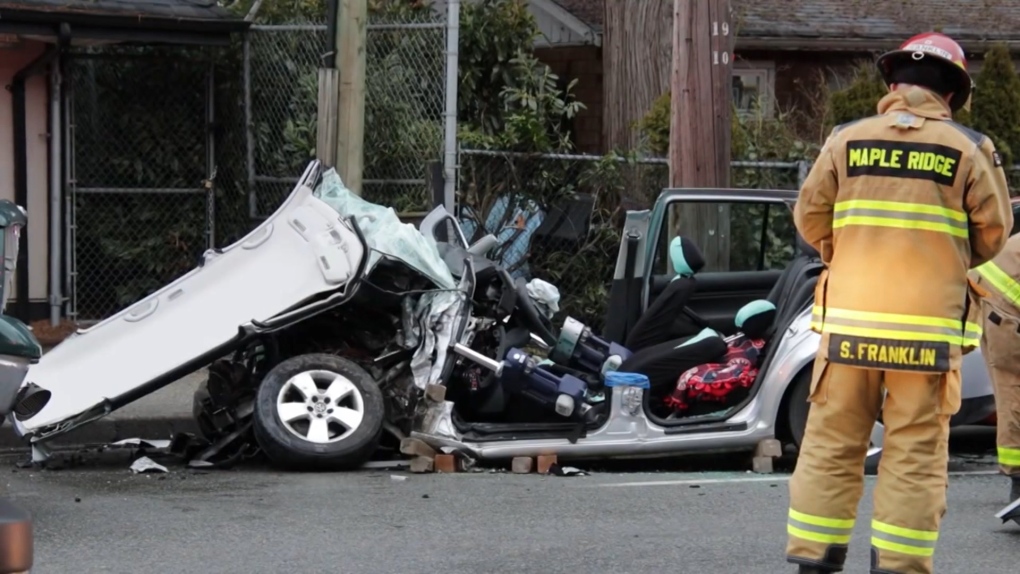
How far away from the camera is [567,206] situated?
11.9 m

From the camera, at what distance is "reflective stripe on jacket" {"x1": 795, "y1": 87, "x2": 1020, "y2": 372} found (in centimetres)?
468

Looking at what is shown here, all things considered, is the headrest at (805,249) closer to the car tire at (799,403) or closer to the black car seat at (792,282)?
the black car seat at (792,282)

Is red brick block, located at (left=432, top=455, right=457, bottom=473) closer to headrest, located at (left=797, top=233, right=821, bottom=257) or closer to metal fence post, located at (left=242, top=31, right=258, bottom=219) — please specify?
headrest, located at (left=797, top=233, right=821, bottom=257)

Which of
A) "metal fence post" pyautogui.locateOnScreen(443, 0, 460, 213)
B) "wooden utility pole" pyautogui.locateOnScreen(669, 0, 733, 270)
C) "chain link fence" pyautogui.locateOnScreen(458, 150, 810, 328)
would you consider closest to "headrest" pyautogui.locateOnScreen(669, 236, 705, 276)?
"wooden utility pole" pyautogui.locateOnScreen(669, 0, 733, 270)

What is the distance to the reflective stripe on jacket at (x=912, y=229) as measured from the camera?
4.68m

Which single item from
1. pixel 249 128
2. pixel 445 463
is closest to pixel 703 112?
pixel 445 463

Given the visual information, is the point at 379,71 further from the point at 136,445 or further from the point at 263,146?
the point at 136,445

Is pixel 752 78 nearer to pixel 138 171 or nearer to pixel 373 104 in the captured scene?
pixel 373 104

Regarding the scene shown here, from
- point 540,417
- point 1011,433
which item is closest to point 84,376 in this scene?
point 540,417

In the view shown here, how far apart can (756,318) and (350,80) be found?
347cm

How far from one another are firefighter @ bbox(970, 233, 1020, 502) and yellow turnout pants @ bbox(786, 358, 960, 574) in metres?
1.54

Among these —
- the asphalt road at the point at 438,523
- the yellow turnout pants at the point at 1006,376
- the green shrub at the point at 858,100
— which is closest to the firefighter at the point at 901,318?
the asphalt road at the point at 438,523

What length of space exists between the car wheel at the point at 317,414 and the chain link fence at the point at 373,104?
402 centimetres

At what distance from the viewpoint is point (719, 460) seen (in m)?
8.48
